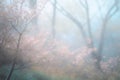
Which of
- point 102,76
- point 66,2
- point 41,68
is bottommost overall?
point 102,76

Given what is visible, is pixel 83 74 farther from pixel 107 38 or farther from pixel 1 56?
pixel 107 38

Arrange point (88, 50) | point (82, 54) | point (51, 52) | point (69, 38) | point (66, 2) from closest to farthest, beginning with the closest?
point (51, 52) → point (82, 54) → point (88, 50) → point (66, 2) → point (69, 38)

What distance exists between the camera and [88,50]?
49.8 ft

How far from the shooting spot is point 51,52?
12.3m

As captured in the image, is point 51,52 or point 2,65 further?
point 51,52

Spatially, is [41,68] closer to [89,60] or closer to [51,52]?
[51,52]

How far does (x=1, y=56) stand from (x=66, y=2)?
43.0 feet

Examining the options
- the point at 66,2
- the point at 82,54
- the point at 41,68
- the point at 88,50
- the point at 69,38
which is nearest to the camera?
the point at 41,68

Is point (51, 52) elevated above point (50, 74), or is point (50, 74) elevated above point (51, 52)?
point (51, 52)

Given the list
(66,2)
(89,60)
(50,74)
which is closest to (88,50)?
(89,60)

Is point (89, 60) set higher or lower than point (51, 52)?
lower

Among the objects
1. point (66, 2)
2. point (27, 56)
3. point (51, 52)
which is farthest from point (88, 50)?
point (66, 2)

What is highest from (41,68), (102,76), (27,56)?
(27,56)

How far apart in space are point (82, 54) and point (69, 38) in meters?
11.3
